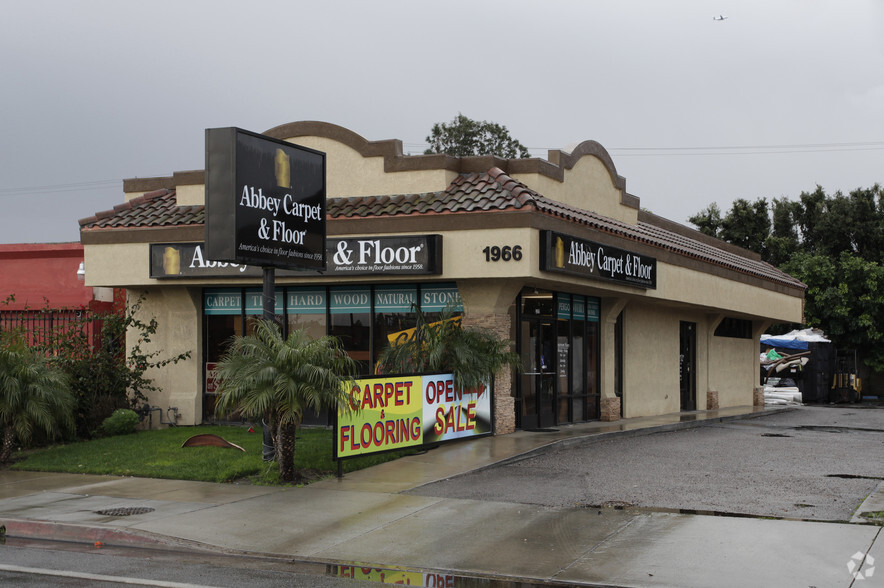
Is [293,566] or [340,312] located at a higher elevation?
[340,312]

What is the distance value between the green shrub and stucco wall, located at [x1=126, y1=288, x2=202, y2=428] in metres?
1.66

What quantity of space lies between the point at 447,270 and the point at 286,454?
18.4ft

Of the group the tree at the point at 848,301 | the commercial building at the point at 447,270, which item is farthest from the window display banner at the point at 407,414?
the tree at the point at 848,301

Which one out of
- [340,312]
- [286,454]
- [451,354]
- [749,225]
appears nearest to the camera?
[286,454]

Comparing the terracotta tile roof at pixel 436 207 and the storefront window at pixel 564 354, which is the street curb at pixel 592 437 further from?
the terracotta tile roof at pixel 436 207

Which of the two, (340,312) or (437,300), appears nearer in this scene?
(437,300)

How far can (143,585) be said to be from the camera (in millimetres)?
8016

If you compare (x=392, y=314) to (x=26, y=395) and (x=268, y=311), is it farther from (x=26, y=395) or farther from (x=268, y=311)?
(x=26, y=395)

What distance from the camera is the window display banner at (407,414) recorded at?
13.7m

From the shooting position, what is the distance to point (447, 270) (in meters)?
17.4

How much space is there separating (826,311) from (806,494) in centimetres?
3785

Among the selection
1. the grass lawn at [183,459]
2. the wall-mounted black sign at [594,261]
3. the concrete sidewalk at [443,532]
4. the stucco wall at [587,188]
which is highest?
the stucco wall at [587,188]

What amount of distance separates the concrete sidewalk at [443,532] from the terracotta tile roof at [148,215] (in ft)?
24.6

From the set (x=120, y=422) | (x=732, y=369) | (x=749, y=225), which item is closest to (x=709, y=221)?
(x=749, y=225)
